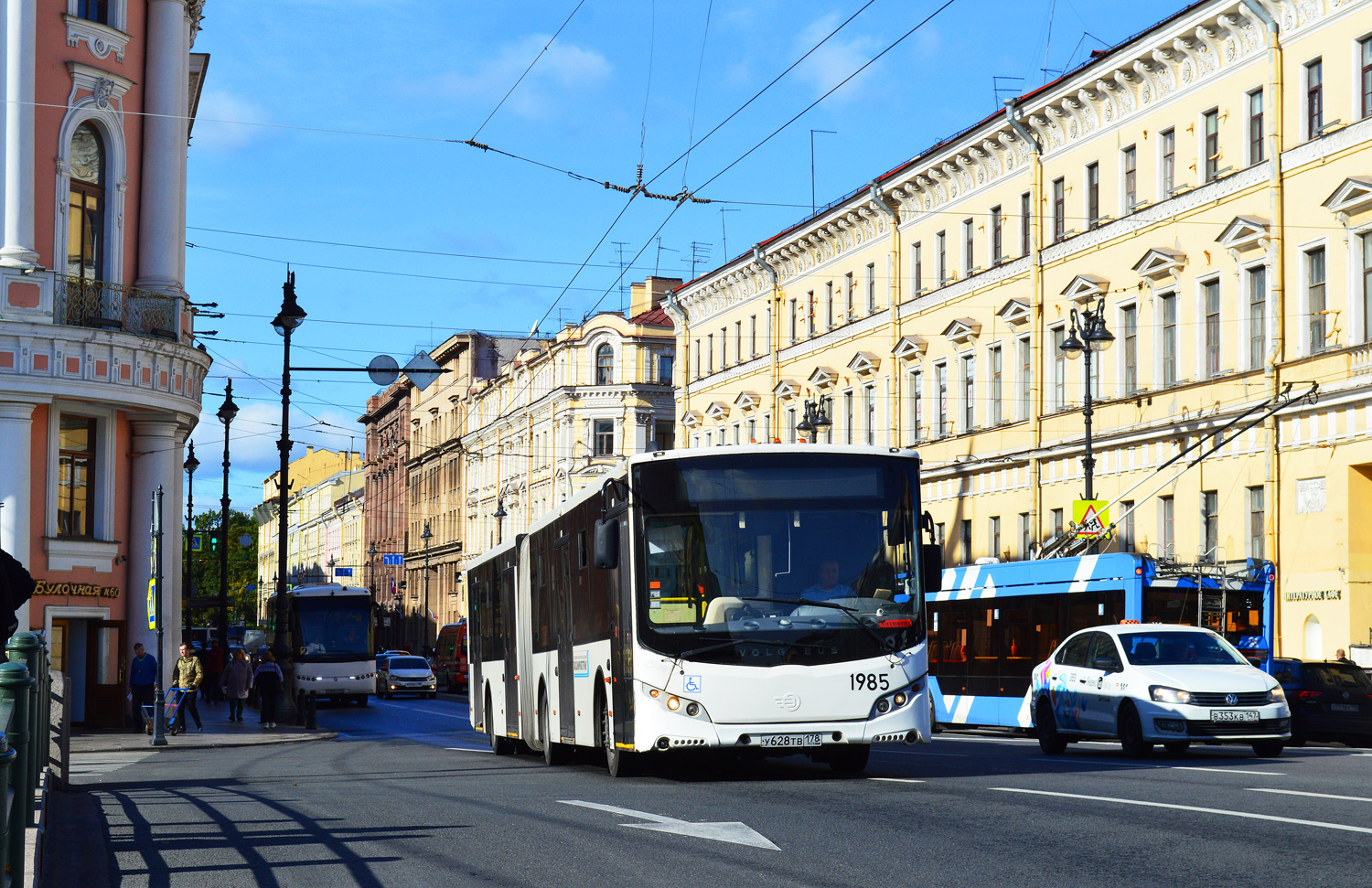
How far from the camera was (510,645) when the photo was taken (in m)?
24.0

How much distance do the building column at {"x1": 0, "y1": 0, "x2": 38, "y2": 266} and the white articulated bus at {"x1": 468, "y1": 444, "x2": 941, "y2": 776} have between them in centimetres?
1838

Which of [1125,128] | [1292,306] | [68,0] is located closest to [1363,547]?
[1292,306]

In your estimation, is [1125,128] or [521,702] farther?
[1125,128]

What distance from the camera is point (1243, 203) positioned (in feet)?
115

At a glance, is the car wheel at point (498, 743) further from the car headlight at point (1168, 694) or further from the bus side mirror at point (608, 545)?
the bus side mirror at point (608, 545)

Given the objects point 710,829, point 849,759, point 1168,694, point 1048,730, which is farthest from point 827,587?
point 1048,730

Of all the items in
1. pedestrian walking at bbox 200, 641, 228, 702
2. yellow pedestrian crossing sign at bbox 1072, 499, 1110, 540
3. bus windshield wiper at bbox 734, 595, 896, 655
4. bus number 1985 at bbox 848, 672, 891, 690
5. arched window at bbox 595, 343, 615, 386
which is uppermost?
arched window at bbox 595, 343, 615, 386

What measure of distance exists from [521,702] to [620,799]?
365 inches

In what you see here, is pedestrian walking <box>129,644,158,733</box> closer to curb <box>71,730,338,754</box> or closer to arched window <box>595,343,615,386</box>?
curb <box>71,730,338,754</box>

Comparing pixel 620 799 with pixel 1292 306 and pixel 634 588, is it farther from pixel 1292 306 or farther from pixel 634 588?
pixel 1292 306

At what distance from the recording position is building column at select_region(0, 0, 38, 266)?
99.5 ft

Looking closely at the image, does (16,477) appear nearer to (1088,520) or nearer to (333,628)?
(1088,520)

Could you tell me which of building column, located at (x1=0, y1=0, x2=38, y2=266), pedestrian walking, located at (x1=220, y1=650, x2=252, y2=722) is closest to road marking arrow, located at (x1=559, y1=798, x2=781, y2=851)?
building column, located at (x1=0, y1=0, x2=38, y2=266)

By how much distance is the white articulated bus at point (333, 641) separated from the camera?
50375 millimetres
